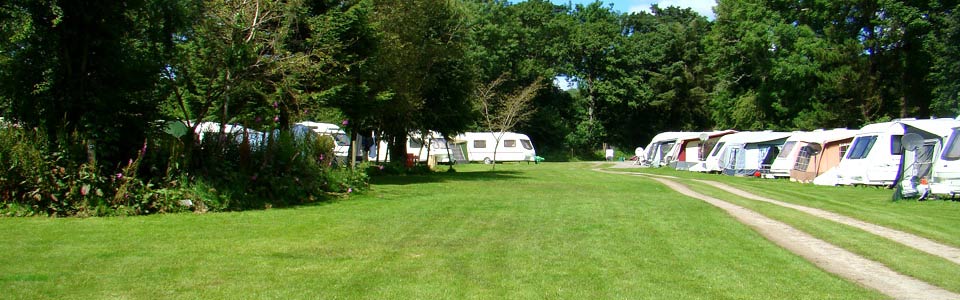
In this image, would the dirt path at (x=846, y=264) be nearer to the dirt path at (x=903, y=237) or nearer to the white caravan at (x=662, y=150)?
the dirt path at (x=903, y=237)

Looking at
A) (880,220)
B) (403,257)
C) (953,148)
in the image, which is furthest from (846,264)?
(953,148)

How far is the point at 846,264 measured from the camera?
780 cm

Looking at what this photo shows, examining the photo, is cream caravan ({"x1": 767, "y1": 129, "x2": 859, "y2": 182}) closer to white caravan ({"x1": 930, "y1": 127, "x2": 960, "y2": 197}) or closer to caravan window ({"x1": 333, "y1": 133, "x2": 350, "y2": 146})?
white caravan ({"x1": 930, "y1": 127, "x2": 960, "y2": 197})

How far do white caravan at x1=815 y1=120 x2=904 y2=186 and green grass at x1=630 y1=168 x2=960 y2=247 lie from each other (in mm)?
538

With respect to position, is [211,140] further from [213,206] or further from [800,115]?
[800,115]

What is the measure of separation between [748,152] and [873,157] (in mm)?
9660

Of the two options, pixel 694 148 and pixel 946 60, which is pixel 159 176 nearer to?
pixel 694 148

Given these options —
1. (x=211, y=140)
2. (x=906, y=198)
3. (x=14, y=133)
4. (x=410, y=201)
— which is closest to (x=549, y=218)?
(x=410, y=201)

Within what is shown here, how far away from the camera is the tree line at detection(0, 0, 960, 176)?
1168cm

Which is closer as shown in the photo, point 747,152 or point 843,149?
point 843,149

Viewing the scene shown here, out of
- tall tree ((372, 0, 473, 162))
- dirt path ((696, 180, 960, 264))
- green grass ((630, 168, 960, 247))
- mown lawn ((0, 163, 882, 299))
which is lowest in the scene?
mown lawn ((0, 163, 882, 299))

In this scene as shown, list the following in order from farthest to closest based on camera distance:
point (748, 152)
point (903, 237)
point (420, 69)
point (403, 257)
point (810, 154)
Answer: point (748, 152), point (810, 154), point (420, 69), point (903, 237), point (403, 257)

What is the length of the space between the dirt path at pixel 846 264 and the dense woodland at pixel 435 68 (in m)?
9.19

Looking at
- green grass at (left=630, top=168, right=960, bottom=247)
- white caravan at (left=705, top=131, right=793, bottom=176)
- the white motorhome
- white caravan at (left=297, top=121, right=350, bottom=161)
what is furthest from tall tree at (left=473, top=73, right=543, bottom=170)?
green grass at (left=630, top=168, right=960, bottom=247)
